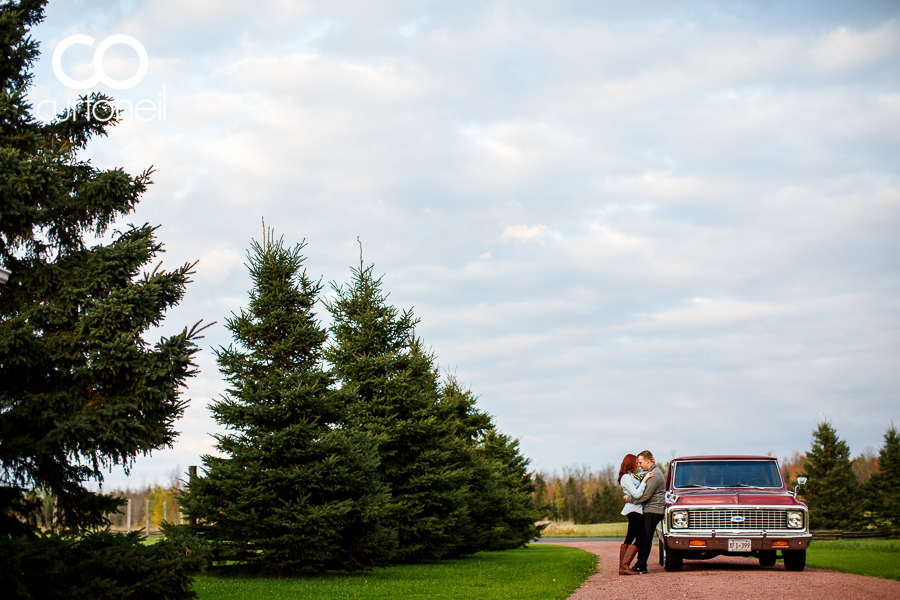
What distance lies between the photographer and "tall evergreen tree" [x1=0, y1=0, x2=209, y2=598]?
8906 mm

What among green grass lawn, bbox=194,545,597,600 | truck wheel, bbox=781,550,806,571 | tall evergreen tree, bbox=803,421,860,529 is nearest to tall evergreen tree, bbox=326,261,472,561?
green grass lawn, bbox=194,545,597,600

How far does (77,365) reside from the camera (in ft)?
30.9

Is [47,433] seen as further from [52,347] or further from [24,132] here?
[24,132]

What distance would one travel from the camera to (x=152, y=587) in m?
8.87

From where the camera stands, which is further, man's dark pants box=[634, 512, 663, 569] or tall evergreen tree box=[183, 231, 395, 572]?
tall evergreen tree box=[183, 231, 395, 572]

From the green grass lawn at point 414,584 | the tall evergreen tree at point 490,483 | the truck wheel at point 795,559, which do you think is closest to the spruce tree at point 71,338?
the green grass lawn at point 414,584

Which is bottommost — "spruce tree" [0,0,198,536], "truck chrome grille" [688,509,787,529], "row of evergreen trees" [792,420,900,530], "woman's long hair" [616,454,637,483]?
"row of evergreen trees" [792,420,900,530]

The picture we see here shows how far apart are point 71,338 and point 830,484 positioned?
1911 inches

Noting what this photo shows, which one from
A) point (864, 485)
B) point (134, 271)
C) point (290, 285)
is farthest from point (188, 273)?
point (864, 485)

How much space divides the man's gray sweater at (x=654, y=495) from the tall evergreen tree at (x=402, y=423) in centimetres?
816

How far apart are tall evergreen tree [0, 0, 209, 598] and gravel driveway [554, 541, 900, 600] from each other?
6.67 meters

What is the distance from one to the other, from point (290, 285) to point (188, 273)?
8623mm

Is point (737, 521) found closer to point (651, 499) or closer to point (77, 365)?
point (651, 499)

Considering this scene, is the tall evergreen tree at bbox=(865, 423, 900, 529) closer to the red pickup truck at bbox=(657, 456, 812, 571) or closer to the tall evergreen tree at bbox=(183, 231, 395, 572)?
the red pickup truck at bbox=(657, 456, 812, 571)
